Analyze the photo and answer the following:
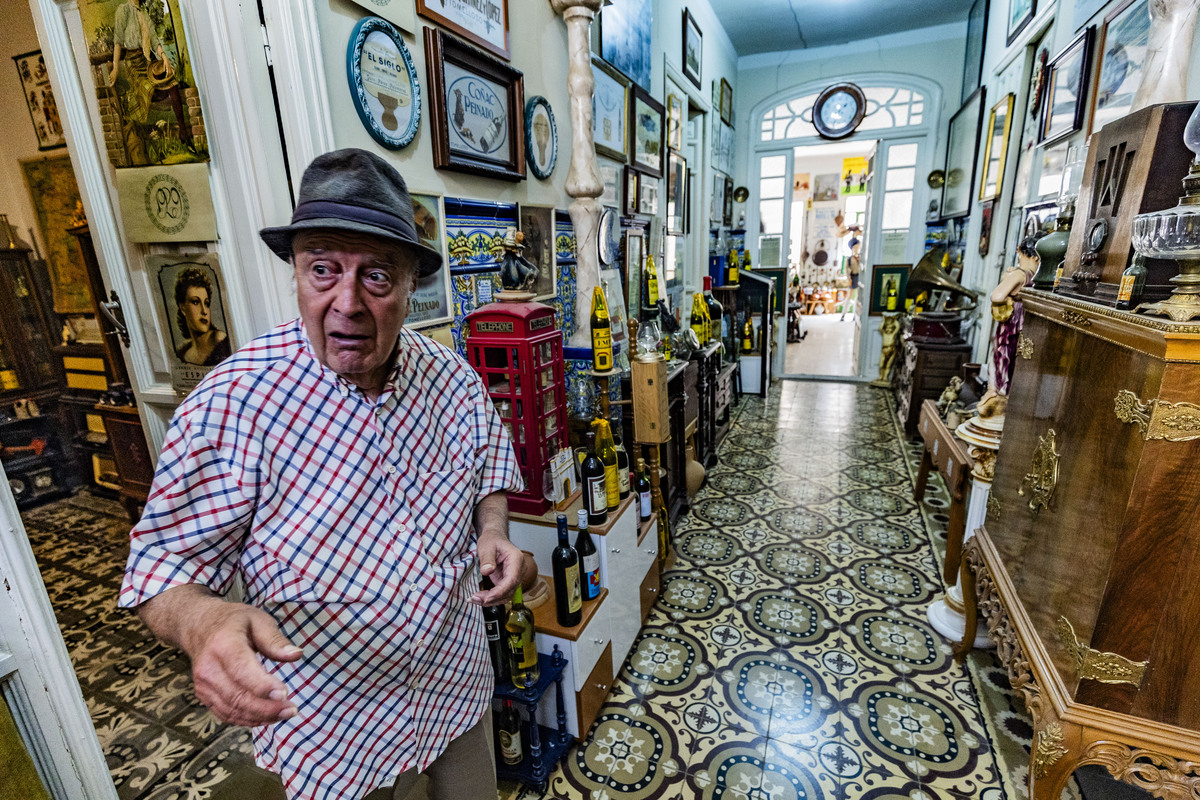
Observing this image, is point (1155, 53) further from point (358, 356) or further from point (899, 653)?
point (358, 356)

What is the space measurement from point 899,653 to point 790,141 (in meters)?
5.96

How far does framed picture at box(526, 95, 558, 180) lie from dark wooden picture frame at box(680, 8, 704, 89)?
259 centimetres

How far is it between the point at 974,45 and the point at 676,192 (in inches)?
130

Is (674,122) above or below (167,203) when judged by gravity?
above

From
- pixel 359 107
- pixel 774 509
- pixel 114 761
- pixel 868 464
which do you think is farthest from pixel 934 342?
pixel 114 761

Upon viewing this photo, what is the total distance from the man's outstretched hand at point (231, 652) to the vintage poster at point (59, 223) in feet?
11.8

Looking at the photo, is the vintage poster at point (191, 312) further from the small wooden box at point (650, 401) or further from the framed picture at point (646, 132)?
the framed picture at point (646, 132)

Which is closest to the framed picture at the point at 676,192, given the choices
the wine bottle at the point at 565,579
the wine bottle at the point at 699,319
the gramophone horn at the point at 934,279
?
the wine bottle at the point at 699,319

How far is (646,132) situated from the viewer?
3.74m

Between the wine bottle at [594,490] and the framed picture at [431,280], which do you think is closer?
the framed picture at [431,280]

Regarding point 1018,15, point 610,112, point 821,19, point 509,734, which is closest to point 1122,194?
point 509,734

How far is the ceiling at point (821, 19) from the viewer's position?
4910 mm

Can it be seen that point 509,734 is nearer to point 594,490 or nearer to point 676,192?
point 594,490

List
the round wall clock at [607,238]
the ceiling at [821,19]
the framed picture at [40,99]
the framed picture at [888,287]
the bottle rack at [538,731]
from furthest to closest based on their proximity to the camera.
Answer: the framed picture at [888,287] < the ceiling at [821,19] < the round wall clock at [607,238] < the framed picture at [40,99] < the bottle rack at [538,731]
